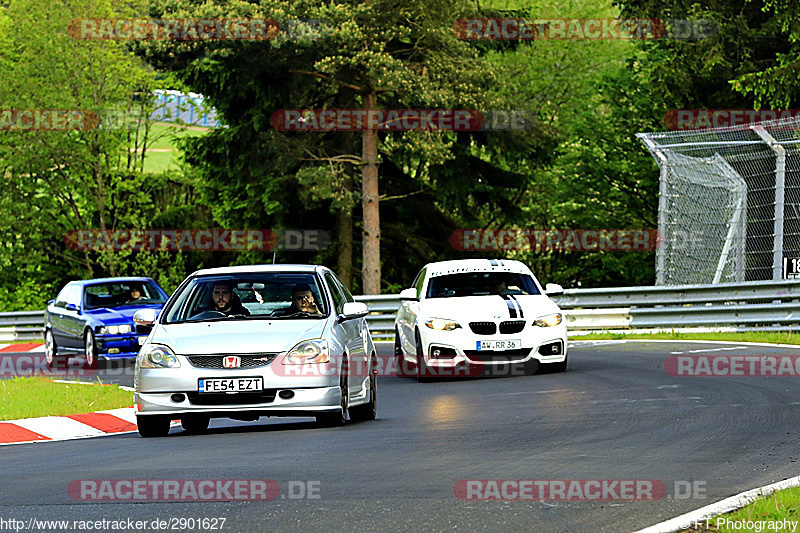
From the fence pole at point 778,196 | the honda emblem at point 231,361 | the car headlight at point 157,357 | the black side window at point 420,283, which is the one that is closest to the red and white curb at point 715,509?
the honda emblem at point 231,361

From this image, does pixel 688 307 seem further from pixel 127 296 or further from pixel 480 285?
pixel 127 296

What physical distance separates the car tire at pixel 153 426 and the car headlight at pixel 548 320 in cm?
670

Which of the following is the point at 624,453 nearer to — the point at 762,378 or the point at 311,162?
the point at 762,378

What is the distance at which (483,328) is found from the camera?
17969mm

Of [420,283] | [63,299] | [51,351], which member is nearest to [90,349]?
[63,299]

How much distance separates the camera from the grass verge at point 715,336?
23719 mm

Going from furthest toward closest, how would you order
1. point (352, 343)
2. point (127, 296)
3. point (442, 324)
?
1. point (127, 296)
2. point (442, 324)
3. point (352, 343)

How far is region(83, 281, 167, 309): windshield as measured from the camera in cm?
2564

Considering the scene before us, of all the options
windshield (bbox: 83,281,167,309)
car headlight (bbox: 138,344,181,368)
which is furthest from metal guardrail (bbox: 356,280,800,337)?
car headlight (bbox: 138,344,181,368)

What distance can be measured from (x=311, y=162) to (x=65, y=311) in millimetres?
18109

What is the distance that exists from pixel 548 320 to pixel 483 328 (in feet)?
2.96

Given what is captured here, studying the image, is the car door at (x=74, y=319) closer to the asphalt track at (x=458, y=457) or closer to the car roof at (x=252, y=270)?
the asphalt track at (x=458, y=457)

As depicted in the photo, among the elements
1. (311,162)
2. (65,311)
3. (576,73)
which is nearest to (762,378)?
(65,311)

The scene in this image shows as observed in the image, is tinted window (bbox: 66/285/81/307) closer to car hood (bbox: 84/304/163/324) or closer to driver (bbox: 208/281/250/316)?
car hood (bbox: 84/304/163/324)
